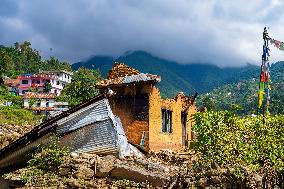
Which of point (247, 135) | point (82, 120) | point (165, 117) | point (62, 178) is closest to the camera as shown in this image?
point (62, 178)

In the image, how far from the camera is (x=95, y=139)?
10.0 metres

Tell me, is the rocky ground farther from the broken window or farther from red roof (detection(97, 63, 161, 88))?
the broken window

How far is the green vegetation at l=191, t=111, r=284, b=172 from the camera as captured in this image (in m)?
10.1

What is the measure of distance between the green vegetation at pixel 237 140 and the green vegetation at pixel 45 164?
3.49 m

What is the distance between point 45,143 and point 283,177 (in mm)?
5678

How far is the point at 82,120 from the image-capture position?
32.7ft

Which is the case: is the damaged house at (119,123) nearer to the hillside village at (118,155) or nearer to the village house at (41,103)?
the hillside village at (118,155)

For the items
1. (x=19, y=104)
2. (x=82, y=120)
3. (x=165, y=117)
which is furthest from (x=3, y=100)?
(x=82, y=120)

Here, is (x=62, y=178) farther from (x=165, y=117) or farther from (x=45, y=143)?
(x=165, y=117)

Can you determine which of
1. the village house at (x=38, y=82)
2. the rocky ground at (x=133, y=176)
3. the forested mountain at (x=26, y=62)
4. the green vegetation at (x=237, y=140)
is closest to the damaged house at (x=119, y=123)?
the rocky ground at (x=133, y=176)

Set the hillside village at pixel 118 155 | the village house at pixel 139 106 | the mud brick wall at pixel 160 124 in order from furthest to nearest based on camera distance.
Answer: the mud brick wall at pixel 160 124, the village house at pixel 139 106, the hillside village at pixel 118 155

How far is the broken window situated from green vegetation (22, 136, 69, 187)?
10224mm

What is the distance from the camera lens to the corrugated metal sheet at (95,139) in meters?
9.96

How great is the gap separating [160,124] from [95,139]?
8.92 metres
